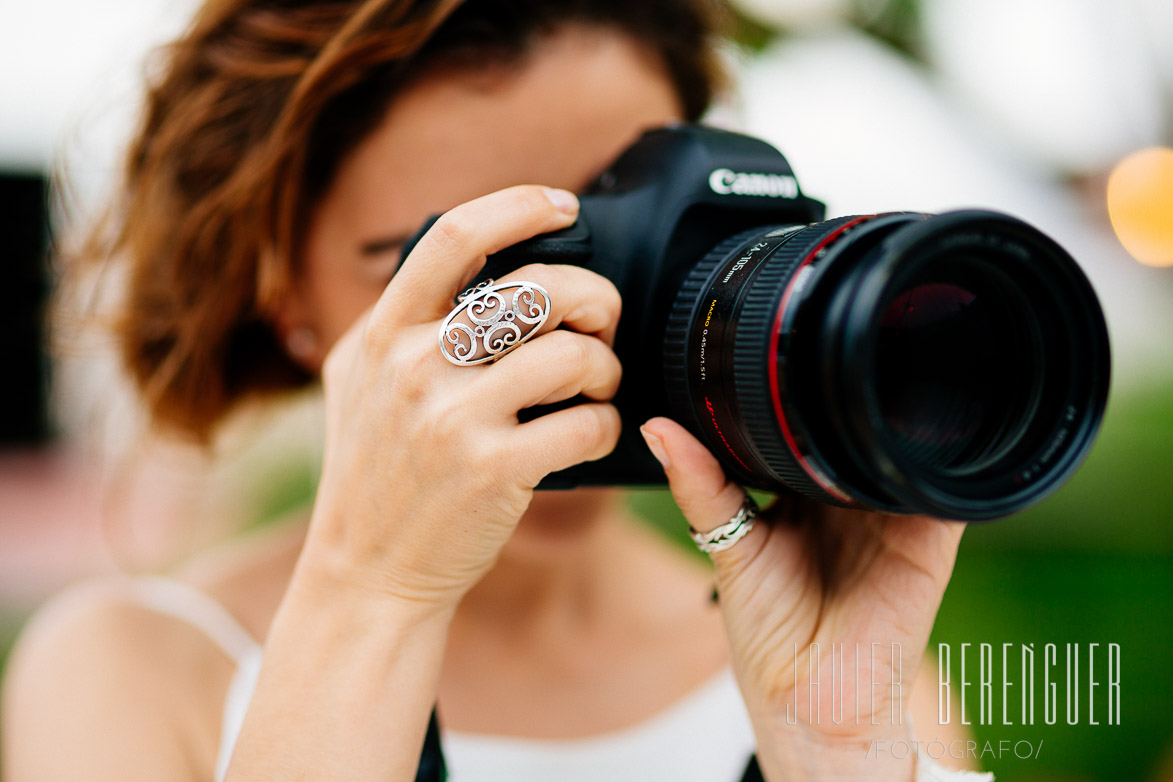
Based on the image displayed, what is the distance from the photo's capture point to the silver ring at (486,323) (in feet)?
1.94

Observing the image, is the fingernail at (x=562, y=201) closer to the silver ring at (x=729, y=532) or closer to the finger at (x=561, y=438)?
the finger at (x=561, y=438)

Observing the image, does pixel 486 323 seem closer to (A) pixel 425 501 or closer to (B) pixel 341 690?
(A) pixel 425 501

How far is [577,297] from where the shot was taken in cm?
63

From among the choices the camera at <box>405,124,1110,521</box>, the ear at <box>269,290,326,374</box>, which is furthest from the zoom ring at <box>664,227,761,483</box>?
the ear at <box>269,290,326,374</box>

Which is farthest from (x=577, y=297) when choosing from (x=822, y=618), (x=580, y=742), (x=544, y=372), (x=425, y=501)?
(x=580, y=742)

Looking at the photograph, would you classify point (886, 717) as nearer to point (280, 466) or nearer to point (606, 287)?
point (606, 287)

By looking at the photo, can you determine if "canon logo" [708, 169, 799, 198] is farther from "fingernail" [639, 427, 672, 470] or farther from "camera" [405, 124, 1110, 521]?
"fingernail" [639, 427, 672, 470]

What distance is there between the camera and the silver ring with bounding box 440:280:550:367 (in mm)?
592

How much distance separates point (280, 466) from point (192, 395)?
151cm

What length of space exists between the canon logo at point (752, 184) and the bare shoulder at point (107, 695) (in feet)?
2.40

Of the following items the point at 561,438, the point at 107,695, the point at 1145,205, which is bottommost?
the point at 107,695

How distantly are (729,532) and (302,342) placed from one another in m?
0.54

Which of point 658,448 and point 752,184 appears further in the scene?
point 752,184

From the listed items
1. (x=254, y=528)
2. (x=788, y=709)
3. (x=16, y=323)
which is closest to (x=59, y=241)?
(x=788, y=709)
